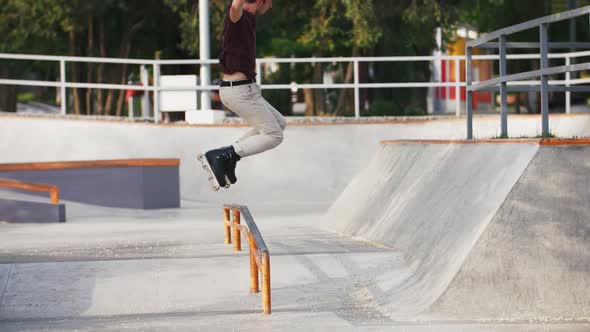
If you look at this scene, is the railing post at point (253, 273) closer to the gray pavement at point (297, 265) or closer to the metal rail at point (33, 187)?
the gray pavement at point (297, 265)

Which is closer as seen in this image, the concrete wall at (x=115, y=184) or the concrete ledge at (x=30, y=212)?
the concrete ledge at (x=30, y=212)

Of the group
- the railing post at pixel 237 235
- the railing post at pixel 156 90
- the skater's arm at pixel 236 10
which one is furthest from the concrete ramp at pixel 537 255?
the railing post at pixel 156 90

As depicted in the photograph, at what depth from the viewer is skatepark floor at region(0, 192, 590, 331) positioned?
29.7 feet

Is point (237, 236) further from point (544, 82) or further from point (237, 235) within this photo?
point (544, 82)

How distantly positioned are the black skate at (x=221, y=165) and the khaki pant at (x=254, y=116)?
0.09 metres

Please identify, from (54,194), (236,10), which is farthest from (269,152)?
(236,10)

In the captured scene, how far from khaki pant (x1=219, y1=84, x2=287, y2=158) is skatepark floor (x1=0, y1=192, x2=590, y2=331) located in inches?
53.0

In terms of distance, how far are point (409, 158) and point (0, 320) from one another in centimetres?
616

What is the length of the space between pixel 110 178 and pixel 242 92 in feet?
40.8

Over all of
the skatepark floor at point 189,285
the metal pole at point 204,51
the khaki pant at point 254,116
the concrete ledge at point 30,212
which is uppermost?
the metal pole at point 204,51

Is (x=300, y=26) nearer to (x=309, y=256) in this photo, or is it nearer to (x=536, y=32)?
(x=536, y=32)

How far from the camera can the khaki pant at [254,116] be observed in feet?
31.1

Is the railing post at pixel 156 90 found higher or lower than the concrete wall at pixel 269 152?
higher

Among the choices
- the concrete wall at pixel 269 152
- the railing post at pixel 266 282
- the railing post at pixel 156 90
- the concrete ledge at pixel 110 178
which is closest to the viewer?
the railing post at pixel 266 282
